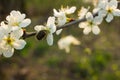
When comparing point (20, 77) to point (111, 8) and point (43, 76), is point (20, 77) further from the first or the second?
point (111, 8)

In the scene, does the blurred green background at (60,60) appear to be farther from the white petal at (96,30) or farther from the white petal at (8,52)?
the white petal at (8,52)

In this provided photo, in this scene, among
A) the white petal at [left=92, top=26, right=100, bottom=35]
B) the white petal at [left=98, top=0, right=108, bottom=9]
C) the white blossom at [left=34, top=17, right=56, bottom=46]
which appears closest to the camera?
the white blossom at [left=34, top=17, right=56, bottom=46]

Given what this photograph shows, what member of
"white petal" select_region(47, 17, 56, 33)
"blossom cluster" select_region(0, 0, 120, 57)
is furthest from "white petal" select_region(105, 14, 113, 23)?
"white petal" select_region(47, 17, 56, 33)

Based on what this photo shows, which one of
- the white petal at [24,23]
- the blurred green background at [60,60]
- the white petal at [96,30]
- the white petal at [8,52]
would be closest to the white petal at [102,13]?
the white petal at [96,30]

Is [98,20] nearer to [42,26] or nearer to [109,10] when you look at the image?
Answer: [109,10]

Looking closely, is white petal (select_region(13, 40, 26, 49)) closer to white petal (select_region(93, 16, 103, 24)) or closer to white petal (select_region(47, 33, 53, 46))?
white petal (select_region(47, 33, 53, 46))

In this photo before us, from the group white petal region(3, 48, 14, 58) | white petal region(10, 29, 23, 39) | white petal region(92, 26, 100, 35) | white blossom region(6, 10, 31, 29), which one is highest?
white petal region(92, 26, 100, 35)
